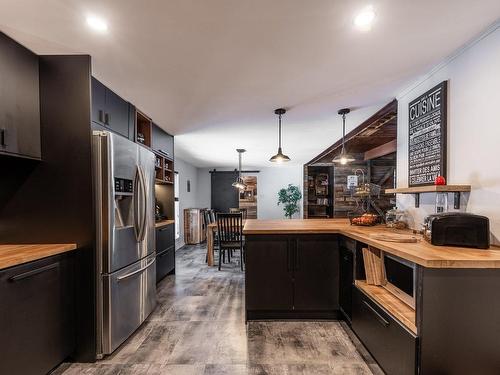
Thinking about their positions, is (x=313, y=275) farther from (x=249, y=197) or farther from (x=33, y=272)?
(x=249, y=197)

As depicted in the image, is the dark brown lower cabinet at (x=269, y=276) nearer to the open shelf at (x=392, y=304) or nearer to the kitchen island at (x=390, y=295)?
the kitchen island at (x=390, y=295)

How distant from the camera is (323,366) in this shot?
1.95 m

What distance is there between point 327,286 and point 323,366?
0.78 m

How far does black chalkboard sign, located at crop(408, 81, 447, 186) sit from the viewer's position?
2.19 m

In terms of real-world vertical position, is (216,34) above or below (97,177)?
above

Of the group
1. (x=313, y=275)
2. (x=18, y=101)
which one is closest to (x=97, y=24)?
(x=18, y=101)

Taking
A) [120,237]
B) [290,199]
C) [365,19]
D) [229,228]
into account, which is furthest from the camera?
[290,199]

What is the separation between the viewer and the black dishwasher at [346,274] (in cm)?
238

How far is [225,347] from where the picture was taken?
220 centimetres

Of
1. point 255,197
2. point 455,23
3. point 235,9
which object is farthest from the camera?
point 255,197

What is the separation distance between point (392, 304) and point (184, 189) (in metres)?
6.18

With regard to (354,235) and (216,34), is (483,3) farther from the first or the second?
(354,235)

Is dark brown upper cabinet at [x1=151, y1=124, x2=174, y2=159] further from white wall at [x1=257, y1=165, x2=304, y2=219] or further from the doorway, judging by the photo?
white wall at [x1=257, y1=165, x2=304, y2=219]

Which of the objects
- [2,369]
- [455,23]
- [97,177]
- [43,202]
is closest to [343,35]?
[455,23]
